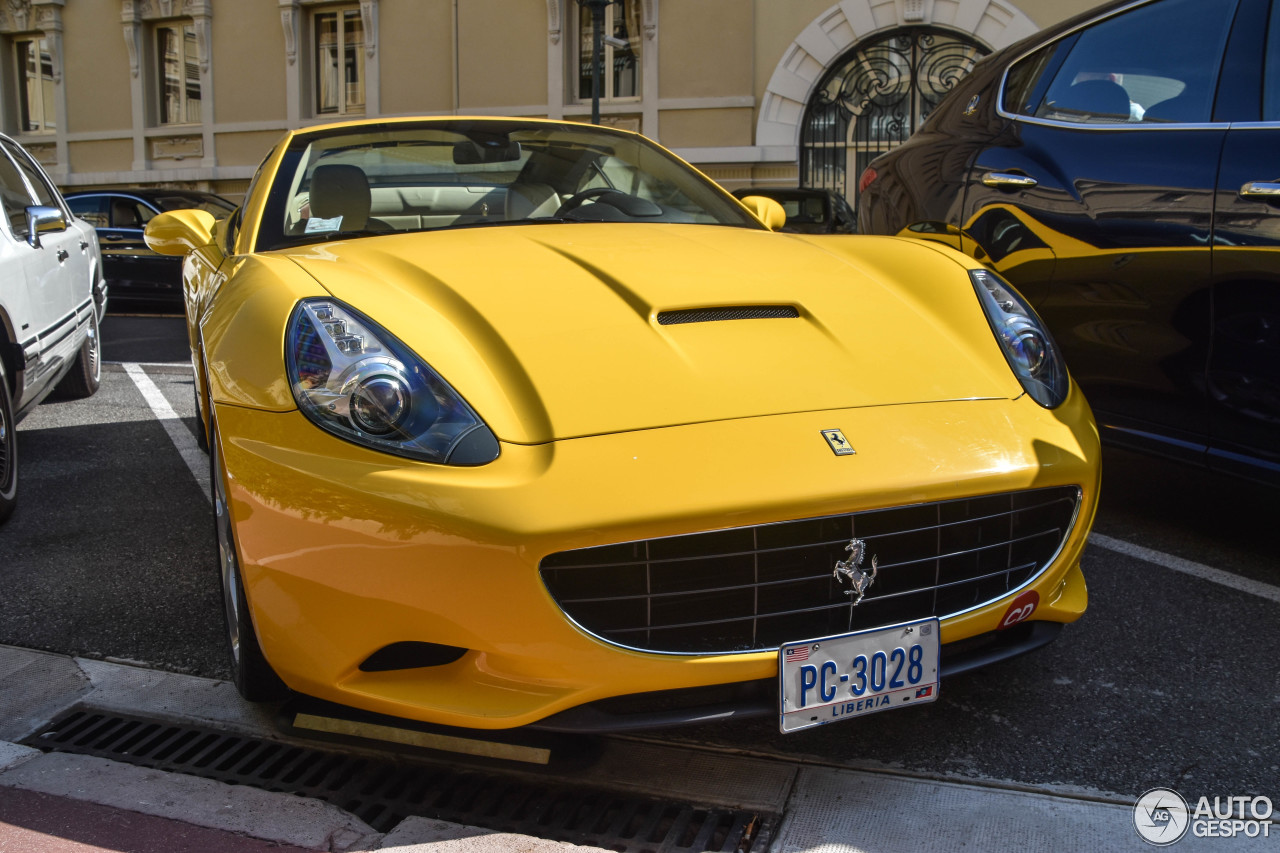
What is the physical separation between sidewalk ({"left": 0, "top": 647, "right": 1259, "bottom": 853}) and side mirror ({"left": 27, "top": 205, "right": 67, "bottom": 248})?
2.99 metres

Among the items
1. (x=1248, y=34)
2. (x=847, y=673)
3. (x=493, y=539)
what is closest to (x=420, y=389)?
(x=493, y=539)

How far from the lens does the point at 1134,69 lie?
134 inches

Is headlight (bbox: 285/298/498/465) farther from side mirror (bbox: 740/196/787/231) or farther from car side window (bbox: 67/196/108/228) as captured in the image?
car side window (bbox: 67/196/108/228)

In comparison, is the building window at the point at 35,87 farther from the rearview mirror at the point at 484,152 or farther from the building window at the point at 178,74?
the rearview mirror at the point at 484,152

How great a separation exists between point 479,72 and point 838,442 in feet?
54.4

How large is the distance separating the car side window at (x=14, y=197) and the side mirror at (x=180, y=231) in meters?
1.50

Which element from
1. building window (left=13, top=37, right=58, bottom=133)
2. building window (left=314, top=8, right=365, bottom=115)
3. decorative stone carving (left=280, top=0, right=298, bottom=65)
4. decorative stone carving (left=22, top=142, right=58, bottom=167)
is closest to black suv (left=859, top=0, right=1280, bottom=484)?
building window (left=314, top=8, right=365, bottom=115)

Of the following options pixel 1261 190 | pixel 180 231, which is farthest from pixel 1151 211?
pixel 180 231

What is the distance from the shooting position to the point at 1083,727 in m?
2.30

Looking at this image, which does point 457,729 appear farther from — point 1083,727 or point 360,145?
point 360,145

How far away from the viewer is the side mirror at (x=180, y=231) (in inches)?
135

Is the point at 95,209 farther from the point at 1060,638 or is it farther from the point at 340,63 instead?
the point at 1060,638

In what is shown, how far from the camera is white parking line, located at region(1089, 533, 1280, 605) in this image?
3.07 meters

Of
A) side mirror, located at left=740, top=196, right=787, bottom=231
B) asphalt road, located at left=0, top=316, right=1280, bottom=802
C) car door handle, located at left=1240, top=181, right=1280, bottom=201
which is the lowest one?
asphalt road, located at left=0, top=316, right=1280, bottom=802
